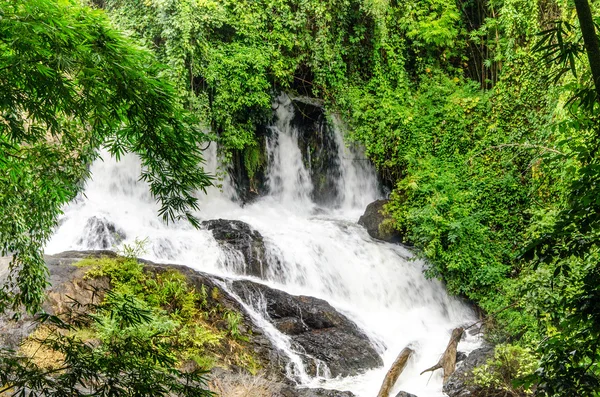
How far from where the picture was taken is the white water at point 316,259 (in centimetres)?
936

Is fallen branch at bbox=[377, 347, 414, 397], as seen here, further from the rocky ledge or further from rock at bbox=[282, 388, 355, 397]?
rock at bbox=[282, 388, 355, 397]

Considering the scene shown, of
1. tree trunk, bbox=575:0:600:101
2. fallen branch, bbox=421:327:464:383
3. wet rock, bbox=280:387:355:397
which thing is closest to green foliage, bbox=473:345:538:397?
fallen branch, bbox=421:327:464:383

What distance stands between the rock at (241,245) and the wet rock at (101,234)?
1937mm

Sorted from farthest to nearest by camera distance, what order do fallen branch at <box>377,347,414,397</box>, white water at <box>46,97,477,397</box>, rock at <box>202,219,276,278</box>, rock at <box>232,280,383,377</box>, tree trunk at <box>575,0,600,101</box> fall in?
rock at <box>202,219,276,278</box> < white water at <box>46,97,477,397</box> < rock at <box>232,280,383,377</box> < fallen branch at <box>377,347,414,397</box> < tree trunk at <box>575,0,600,101</box>

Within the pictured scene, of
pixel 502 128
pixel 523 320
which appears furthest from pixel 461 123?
pixel 523 320

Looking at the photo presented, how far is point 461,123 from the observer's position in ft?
42.7

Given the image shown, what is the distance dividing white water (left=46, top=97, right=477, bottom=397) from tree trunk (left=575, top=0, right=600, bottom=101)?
651 cm

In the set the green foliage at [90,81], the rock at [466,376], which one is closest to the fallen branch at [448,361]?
the rock at [466,376]

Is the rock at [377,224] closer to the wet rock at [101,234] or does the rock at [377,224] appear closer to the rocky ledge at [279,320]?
the rocky ledge at [279,320]

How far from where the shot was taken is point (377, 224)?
13.1 m

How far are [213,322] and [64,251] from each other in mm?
3335

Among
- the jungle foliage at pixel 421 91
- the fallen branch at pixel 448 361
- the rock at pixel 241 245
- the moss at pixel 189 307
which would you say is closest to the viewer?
the moss at pixel 189 307

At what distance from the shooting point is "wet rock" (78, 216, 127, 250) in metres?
10.6

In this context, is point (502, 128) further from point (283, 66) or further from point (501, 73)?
point (283, 66)
